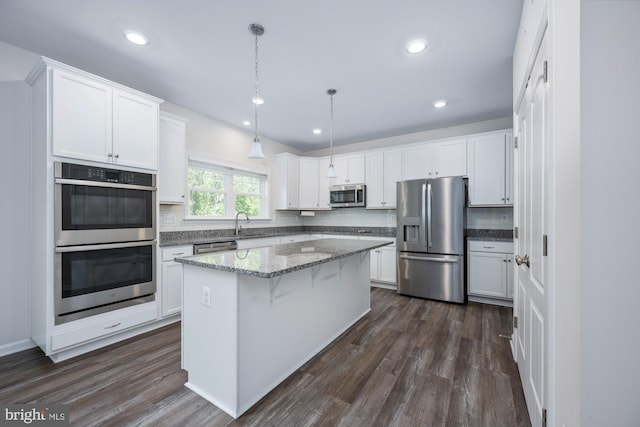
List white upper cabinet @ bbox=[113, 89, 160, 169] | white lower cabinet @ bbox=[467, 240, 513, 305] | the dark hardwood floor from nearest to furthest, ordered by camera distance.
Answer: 1. the dark hardwood floor
2. white upper cabinet @ bbox=[113, 89, 160, 169]
3. white lower cabinet @ bbox=[467, 240, 513, 305]

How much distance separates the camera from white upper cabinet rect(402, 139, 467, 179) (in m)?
3.96

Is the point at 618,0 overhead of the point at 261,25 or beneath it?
beneath

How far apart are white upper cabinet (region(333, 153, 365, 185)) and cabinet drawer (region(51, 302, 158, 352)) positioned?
11.6 ft

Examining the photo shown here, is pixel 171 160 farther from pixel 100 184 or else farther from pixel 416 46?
pixel 416 46

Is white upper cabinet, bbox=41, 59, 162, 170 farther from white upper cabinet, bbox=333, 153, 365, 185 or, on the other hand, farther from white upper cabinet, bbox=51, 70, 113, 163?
white upper cabinet, bbox=333, 153, 365, 185

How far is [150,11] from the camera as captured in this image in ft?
6.28

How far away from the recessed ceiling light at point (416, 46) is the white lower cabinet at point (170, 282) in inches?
123

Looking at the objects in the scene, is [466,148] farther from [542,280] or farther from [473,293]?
[542,280]

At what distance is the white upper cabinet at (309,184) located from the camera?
532cm

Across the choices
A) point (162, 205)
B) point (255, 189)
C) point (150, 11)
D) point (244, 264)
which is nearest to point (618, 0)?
point (244, 264)

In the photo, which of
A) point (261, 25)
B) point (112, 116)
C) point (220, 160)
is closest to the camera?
point (261, 25)

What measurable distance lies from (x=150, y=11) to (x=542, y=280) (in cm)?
300

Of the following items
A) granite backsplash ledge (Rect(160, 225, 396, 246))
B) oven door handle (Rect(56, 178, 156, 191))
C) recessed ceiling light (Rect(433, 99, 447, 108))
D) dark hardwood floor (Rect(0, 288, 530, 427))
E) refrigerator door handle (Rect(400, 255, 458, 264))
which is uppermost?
recessed ceiling light (Rect(433, 99, 447, 108))

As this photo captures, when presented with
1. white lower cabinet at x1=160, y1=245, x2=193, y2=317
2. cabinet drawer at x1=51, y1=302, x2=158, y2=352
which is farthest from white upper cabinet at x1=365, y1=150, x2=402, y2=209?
cabinet drawer at x1=51, y1=302, x2=158, y2=352
